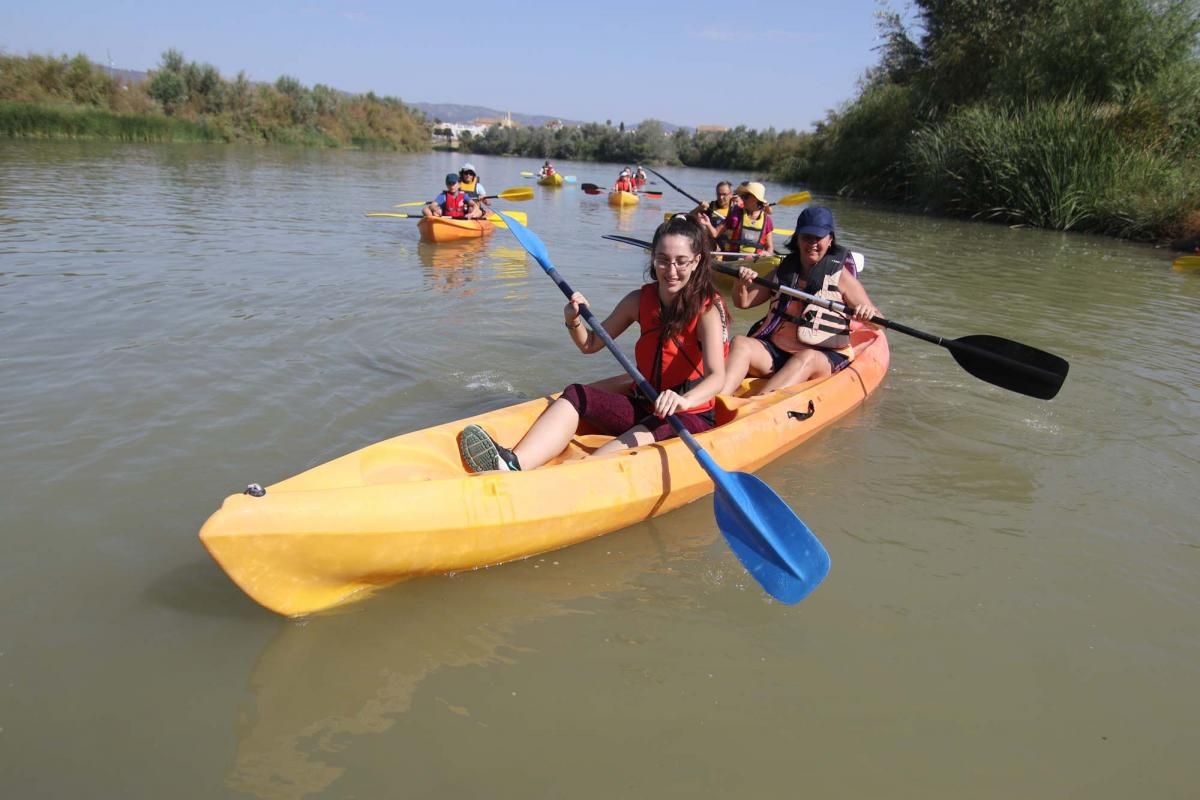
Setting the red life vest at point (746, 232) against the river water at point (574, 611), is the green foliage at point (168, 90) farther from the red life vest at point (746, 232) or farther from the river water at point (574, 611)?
the red life vest at point (746, 232)

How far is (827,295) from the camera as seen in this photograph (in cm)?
454

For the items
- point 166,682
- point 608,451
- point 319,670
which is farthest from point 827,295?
point 166,682

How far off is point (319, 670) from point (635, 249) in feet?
31.8

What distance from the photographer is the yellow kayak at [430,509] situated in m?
2.31

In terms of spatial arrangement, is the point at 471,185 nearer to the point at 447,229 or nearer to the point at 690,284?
the point at 447,229

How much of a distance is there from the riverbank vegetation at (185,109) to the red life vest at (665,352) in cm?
2443

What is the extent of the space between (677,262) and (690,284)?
128 millimetres

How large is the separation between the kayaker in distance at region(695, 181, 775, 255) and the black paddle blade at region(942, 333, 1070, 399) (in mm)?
3726

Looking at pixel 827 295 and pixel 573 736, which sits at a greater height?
pixel 827 295

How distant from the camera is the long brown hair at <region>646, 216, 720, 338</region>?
3.13m

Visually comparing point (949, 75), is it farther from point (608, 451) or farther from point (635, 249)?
point (608, 451)

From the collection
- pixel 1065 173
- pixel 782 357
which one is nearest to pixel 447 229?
pixel 782 357

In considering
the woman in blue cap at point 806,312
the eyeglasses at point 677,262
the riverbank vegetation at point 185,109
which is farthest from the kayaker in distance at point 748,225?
the riverbank vegetation at point 185,109

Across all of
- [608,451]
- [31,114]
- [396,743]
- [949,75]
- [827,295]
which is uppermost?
[949,75]
